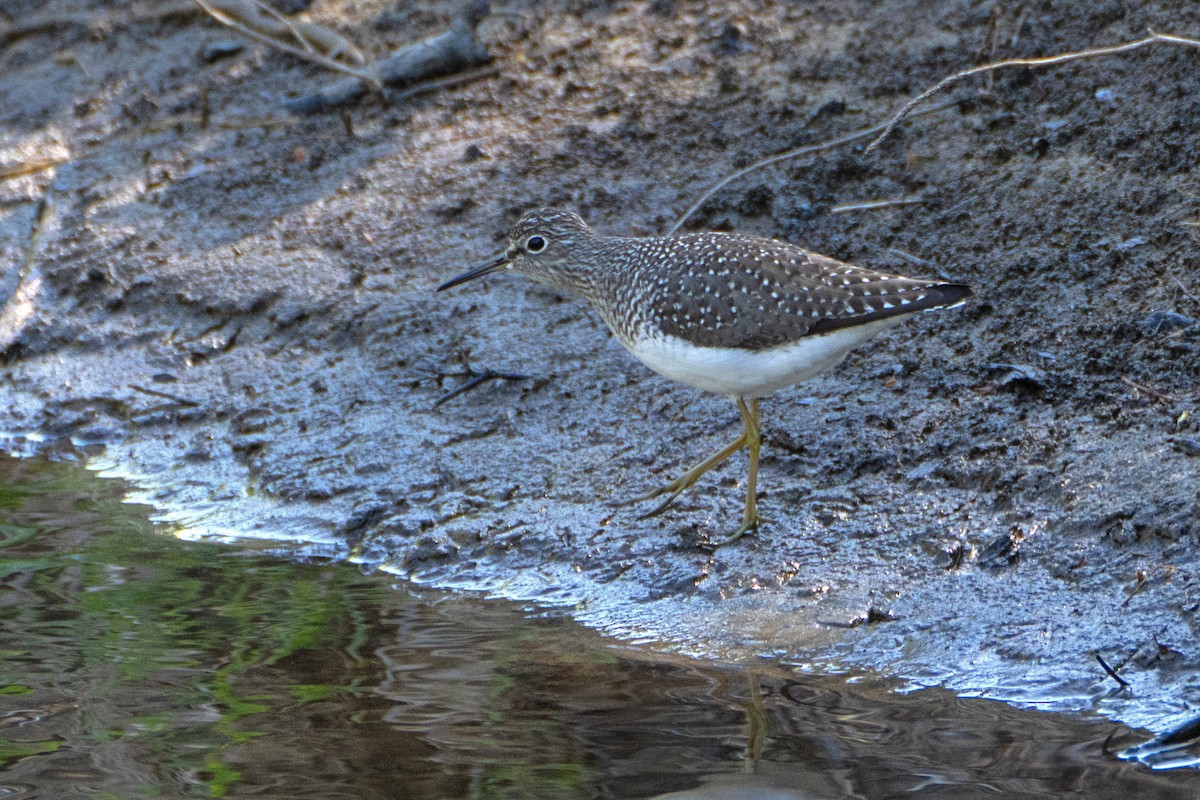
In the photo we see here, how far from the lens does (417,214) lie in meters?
7.79

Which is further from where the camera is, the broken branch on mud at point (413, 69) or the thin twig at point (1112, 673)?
the broken branch on mud at point (413, 69)

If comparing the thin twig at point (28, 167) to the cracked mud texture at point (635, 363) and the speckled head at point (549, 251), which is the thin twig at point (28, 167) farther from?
the speckled head at point (549, 251)

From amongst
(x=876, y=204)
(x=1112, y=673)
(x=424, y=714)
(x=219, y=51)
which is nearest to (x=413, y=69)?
(x=219, y=51)

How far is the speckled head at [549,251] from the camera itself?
629 cm

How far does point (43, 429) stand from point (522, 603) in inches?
125

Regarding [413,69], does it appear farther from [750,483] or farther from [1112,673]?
[1112,673]

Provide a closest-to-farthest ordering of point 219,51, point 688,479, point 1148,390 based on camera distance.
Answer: point 1148,390
point 688,479
point 219,51

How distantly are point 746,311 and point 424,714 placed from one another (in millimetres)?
1936

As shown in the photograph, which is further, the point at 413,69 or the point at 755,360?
the point at 413,69

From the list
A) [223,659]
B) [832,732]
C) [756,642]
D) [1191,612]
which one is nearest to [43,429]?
[223,659]

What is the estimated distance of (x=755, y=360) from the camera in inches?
207

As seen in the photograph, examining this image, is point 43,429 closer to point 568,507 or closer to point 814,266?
point 568,507

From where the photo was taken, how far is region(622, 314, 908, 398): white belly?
17.0 feet

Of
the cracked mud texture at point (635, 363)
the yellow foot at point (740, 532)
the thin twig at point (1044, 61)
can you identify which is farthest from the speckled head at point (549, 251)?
the thin twig at point (1044, 61)
